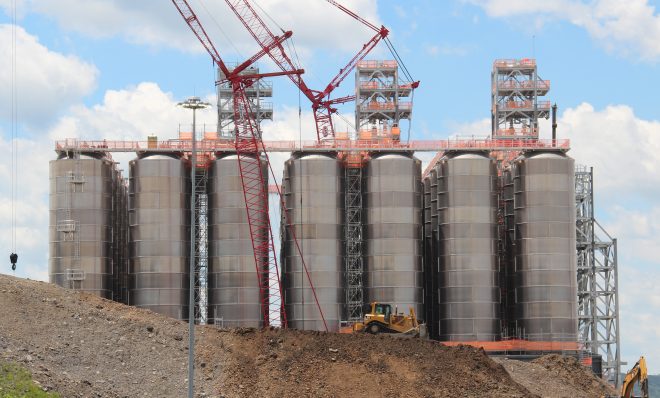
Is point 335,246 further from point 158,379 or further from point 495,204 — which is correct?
point 158,379

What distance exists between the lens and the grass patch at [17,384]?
222ft

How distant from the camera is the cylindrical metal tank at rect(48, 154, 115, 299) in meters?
139

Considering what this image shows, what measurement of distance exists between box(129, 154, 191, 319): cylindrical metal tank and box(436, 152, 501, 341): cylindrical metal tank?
31.5 meters

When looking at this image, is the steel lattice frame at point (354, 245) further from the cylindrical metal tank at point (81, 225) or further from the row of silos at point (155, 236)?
the cylindrical metal tank at point (81, 225)

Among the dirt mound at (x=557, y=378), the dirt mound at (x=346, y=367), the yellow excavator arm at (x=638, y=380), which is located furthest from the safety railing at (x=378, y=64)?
Answer: the yellow excavator arm at (x=638, y=380)

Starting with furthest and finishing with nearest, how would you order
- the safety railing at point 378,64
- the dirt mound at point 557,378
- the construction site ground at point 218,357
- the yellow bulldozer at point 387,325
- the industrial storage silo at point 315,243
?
the safety railing at point 378,64, the industrial storage silo at point 315,243, the dirt mound at point 557,378, the yellow bulldozer at point 387,325, the construction site ground at point 218,357

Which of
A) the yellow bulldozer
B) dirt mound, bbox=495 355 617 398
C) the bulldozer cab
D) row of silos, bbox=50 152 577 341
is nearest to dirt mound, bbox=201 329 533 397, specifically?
the yellow bulldozer

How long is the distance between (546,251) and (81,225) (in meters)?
56.3

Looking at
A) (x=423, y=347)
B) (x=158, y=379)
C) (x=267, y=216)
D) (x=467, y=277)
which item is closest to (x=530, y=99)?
(x=467, y=277)

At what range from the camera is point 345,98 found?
16412 centimetres

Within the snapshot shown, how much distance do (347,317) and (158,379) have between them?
191 ft

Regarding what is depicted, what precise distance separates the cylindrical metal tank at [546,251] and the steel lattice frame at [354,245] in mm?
19278

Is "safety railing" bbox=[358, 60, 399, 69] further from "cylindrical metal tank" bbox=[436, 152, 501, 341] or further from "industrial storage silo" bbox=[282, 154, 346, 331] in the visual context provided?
"industrial storage silo" bbox=[282, 154, 346, 331]

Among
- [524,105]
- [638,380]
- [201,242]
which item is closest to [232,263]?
[201,242]
